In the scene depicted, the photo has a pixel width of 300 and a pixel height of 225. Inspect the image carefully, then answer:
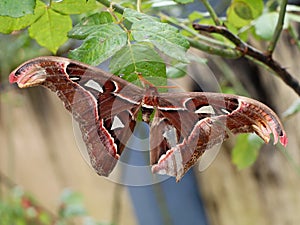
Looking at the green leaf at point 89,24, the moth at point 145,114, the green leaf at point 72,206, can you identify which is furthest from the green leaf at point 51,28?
the green leaf at point 72,206

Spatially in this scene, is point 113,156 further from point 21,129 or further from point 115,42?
point 21,129

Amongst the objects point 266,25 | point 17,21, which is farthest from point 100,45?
point 266,25

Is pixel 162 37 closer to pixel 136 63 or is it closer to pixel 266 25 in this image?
pixel 136 63

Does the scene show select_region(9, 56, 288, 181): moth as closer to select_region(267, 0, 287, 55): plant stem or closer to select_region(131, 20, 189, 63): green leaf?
select_region(131, 20, 189, 63): green leaf

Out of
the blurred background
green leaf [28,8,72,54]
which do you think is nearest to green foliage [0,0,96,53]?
green leaf [28,8,72,54]

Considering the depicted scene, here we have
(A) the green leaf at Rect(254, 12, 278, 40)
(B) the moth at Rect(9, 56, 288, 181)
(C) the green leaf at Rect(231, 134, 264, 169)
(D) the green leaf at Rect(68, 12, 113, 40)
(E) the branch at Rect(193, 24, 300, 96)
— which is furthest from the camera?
(C) the green leaf at Rect(231, 134, 264, 169)

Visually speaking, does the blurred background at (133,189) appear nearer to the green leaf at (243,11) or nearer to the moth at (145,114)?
the green leaf at (243,11)
